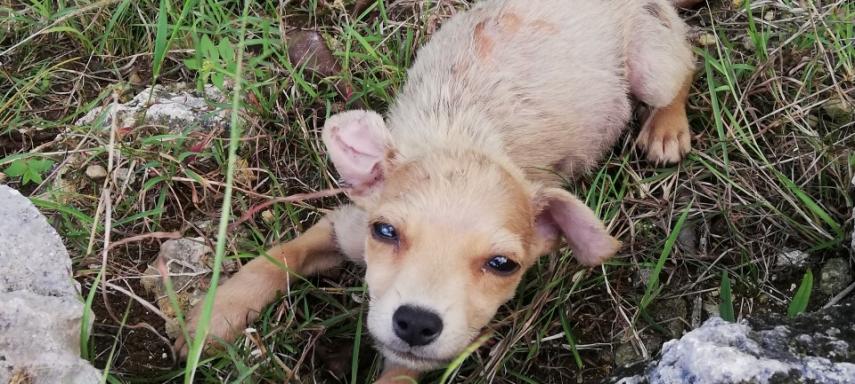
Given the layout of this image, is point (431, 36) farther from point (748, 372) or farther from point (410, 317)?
point (748, 372)

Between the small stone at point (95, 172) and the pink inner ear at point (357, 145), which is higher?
the pink inner ear at point (357, 145)

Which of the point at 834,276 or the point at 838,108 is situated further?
the point at 838,108

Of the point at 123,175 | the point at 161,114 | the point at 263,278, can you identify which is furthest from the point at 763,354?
the point at 161,114

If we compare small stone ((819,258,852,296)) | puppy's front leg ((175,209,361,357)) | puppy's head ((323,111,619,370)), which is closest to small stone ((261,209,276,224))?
puppy's front leg ((175,209,361,357))

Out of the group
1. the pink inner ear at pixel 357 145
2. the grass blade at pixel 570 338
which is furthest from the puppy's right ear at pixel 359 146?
the grass blade at pixel 570 338

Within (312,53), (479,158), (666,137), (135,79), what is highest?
(479,158)

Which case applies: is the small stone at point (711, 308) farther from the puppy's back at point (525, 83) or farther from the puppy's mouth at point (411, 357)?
the puppy's mouth at point (411, 357)

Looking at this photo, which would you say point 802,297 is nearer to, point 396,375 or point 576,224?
point 576,224
